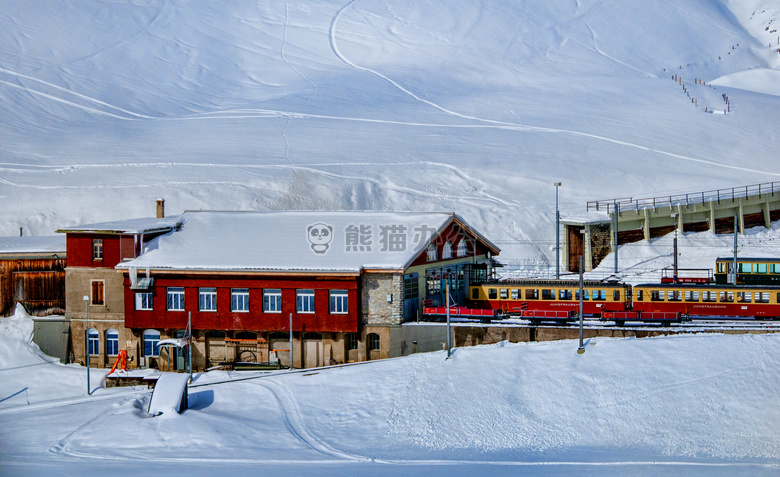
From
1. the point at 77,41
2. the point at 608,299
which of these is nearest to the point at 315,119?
the point at 77,41

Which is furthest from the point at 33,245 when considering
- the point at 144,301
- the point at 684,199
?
the point at 684,199

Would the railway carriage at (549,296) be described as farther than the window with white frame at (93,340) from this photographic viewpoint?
Yes

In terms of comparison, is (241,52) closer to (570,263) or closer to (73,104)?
(73,104)

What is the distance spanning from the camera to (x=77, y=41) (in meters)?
129

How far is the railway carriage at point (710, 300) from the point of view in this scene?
42938 millimetres

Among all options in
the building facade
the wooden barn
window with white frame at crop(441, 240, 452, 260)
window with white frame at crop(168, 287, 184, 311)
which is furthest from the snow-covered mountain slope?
window with white frame at crop(168, 287, 184, 311)

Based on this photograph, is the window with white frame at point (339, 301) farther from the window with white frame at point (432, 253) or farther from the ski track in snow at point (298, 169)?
the ski track in snow at point (298, 169)

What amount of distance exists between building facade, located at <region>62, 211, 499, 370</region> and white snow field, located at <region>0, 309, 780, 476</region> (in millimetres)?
3390

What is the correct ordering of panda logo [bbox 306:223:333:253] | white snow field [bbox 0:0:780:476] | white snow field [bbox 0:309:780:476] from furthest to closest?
panda logo [bbox 306:223:333:253], white snow field [bbox 0:0:780:476], white snow field [bbox 0:309:780:476]

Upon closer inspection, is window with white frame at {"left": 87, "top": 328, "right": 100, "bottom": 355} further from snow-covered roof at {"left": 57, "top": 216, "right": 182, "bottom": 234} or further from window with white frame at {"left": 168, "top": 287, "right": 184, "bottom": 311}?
snow-covered roof at {"left": 57, "top": 216, "right": 182, "bottom": 234}

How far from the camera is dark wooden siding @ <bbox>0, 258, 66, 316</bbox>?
46625 mm

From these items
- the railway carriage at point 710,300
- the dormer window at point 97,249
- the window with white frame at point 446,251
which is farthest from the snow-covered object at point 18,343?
the railway carriage at point 710,300

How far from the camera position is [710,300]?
43844 mm

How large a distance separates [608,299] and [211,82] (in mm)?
84682
